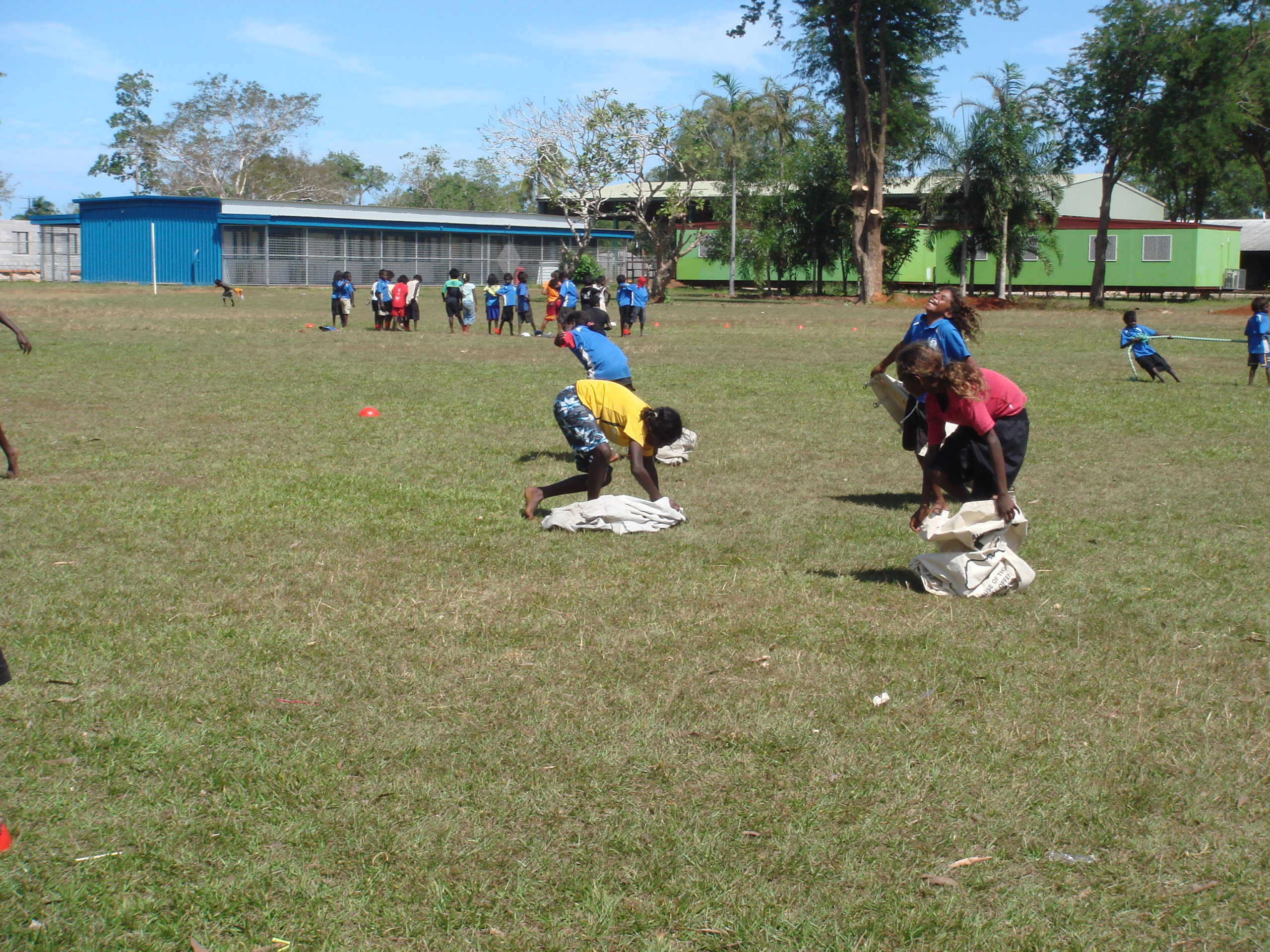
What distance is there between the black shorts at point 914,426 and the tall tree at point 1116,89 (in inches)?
1361

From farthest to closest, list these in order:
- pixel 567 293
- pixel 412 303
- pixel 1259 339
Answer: pixel 412 303 < pixel 567 293 < pixel 1259 339

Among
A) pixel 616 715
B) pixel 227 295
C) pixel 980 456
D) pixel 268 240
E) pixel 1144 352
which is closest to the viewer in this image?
pixel 616 715

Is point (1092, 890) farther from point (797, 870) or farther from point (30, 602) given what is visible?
point (30, 602)

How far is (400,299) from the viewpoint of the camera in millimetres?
27750

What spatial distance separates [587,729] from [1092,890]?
73.3 inches

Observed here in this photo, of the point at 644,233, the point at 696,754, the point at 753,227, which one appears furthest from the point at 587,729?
the point at 753,227

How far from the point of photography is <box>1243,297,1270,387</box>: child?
16797 millimetres

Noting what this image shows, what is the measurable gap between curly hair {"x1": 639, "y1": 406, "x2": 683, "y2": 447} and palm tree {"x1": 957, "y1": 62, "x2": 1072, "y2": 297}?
38847mm

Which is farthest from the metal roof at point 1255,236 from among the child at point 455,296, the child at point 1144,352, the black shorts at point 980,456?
the black shorts at point 980,456

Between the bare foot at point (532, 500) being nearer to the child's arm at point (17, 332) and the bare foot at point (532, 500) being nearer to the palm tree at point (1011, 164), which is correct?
the child's arm at point (17, 332)

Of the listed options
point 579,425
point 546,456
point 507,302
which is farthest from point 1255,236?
point 579,425

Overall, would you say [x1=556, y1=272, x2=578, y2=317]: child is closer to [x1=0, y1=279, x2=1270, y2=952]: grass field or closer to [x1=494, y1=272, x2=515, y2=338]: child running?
[x1=494, y1=272, x2=515, y2=338]: child running

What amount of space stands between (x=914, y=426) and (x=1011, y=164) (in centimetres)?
3871

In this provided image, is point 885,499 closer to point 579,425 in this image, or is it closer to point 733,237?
point 579,425
